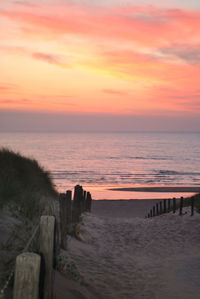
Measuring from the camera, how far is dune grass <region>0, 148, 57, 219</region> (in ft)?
29.1

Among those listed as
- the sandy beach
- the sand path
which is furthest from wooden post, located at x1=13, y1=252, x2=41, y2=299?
the sand path

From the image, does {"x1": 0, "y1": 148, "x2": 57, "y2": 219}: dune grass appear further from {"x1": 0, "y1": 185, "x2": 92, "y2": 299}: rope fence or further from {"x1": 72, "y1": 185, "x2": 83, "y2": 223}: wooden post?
{"x1": 0, "y1": 185, "x2": 92, "y2": 299}: rope fence

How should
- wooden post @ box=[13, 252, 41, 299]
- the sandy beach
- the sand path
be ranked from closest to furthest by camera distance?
wooden post @ box=[13, 252, 41, 299]
the sandy beach
the sand path

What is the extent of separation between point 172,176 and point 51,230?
4990cm

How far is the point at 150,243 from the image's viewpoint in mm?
12430

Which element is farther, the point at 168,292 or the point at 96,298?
the point at 168,292

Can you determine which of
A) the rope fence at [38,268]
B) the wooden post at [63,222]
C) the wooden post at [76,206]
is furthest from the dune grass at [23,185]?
the rope fence at [38,268]

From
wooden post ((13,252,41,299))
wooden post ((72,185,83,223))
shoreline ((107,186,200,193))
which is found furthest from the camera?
shoreline ((107,186,200,193))

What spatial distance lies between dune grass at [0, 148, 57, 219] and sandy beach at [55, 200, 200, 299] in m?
1.65

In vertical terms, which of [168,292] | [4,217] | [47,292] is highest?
[4,217]

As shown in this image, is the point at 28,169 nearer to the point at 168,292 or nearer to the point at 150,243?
the point at 150,243

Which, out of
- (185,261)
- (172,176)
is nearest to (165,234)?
(185,261)

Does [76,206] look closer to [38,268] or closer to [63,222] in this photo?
[63,222]

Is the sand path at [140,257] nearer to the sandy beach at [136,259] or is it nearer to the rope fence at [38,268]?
Result: the sandy beach at [136,259]
